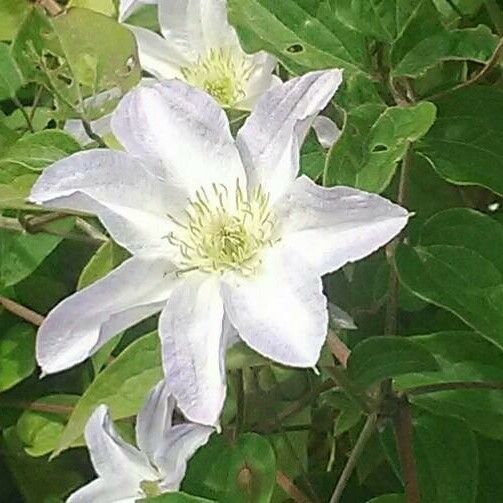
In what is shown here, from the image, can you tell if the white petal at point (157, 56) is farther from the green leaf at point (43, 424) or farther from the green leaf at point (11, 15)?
the green leaf at point (43, 424)

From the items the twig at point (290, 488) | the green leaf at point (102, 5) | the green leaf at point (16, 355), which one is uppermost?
the green leaf at point (102, 5)

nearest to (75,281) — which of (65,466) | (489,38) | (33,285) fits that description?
(33,285)

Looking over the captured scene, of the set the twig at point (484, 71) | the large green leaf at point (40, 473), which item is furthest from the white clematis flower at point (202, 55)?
the large green leaf at point (40, 473)

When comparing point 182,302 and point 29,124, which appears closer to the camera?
point 182,302

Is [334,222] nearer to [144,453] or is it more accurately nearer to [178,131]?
[178,131]

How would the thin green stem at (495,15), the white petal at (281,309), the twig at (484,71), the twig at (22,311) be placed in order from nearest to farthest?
the white petal at (281,309)
the twig at (484,71)
the thin green stem at (495,15)
the twig at (22,311)

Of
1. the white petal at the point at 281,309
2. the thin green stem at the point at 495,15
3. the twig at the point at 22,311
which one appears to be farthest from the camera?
the twig at the point at 22,311

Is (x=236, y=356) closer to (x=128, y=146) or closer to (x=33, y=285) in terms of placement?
(x=128, y=146)


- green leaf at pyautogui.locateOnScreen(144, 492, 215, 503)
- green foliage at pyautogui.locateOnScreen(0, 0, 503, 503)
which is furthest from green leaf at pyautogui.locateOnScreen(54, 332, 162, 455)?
green leaf at pyautogui.locateOnScreen(144, 492, 215, 503)
